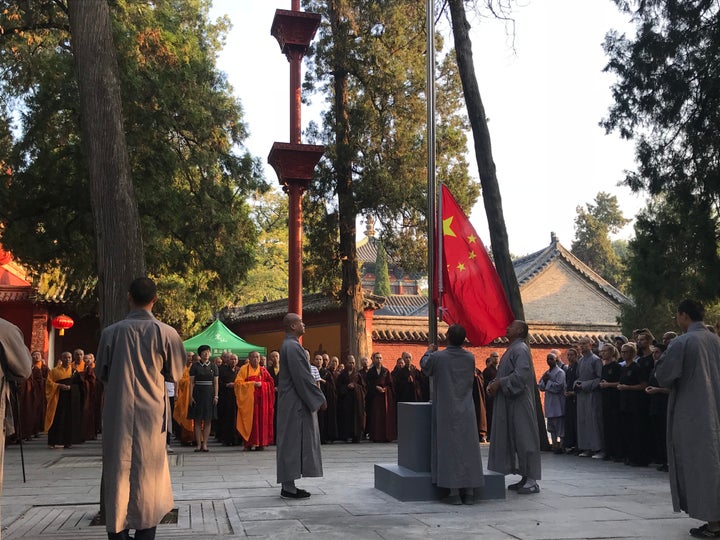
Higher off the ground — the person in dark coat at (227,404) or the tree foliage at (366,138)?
the tree foliage at (366,138)

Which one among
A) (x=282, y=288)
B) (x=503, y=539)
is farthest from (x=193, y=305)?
(x=503, y=539)

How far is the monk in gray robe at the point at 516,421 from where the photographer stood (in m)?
Answer: 7.99

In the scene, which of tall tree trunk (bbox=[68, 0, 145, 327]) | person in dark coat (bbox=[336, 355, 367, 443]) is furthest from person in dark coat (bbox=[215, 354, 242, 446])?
tall tree trunk (bbox=[68, 0, 145, 327])

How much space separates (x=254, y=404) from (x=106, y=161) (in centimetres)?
748

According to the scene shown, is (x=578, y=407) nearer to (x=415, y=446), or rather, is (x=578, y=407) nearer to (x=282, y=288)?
(x=415, y=446)

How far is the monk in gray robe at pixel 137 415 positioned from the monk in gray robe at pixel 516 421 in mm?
3968

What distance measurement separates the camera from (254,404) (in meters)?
13.4

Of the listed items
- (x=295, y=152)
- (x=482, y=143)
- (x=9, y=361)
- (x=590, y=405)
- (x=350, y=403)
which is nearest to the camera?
(x=9, y=361)

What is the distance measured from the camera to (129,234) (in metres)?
6.57

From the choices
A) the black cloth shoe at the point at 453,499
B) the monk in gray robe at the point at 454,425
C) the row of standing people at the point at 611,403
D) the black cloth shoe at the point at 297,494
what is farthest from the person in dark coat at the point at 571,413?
the black cloth shoe at the point at 297,494

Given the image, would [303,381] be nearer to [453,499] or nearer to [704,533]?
[453,499]

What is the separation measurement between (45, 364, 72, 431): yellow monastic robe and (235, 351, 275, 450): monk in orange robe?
3183 mm

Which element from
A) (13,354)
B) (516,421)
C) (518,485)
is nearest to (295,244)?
(516,421)

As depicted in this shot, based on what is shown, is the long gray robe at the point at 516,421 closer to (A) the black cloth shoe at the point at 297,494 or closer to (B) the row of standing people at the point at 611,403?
(A) the black cloth shoe at the point at 297,494
